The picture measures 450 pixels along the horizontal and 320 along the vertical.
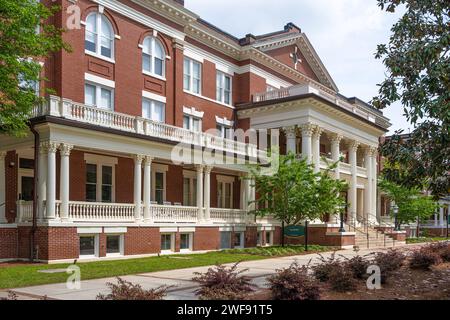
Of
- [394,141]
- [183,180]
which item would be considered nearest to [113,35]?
[183,180]

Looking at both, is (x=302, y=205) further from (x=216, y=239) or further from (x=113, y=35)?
(x=113, y=35)

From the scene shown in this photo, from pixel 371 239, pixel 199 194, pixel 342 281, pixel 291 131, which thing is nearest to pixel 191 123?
pixel 199 194

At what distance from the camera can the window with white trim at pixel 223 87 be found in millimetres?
34406

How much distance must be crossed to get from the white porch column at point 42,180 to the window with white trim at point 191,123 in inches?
458

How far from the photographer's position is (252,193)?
103ft

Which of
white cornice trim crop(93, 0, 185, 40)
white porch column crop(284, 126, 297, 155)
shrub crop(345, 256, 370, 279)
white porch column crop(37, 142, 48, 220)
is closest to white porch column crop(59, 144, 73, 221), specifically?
white porch column crop(37, 142, 48, 220)

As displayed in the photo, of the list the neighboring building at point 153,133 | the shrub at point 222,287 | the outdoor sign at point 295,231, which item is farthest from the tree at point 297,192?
the shrub at point 222,287

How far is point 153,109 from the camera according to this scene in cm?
2872

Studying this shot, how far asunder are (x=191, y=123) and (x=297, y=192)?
27.2ft

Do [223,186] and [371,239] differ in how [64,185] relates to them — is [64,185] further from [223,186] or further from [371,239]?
[371,239]

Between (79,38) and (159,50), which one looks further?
(159,50)

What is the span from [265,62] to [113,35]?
45.1 ft

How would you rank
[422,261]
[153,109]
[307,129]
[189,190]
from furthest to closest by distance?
[307,129], [189,190], [153,109], [422,261]

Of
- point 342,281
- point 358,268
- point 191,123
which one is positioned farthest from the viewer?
point 191,123
